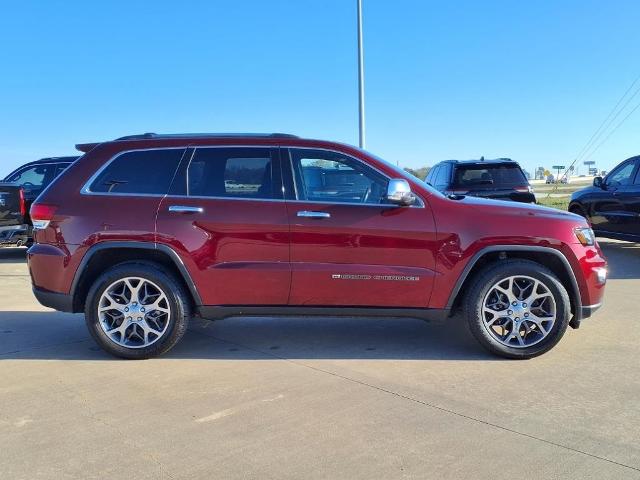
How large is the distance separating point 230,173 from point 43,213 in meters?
1.60

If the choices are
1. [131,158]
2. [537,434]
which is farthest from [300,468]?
[131,158]

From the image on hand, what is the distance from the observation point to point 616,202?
10109mm

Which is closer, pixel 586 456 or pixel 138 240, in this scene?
pixel 586 456

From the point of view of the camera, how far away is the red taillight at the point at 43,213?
4777mm

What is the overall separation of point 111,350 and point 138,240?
0.96 m

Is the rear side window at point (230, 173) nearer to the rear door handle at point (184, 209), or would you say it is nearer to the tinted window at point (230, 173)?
the tinted window at point (230, 173)

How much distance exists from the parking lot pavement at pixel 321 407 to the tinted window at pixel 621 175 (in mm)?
5304

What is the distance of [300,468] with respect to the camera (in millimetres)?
2980

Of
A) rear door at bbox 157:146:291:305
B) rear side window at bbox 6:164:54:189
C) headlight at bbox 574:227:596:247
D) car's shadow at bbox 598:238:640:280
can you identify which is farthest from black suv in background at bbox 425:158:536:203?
rear side window at bbox 6:164:54:189

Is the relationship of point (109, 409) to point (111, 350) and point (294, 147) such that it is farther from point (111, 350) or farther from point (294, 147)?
point (294, 147)

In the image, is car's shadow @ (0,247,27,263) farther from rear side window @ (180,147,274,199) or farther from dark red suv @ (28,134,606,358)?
rear side window @ (180,147,274,199)

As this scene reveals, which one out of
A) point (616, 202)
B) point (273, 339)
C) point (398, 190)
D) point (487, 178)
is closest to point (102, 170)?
point (273, 339)

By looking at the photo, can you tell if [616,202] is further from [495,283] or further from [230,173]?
[230,173]

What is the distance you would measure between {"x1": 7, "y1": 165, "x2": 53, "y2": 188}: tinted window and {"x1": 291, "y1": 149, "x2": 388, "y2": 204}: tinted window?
8.50 metres
